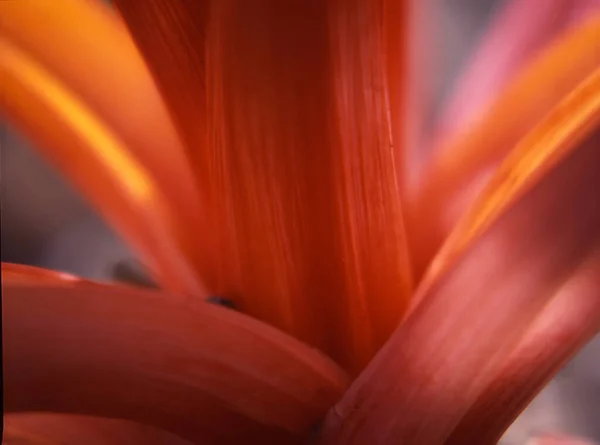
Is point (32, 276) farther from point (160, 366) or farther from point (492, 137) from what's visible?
point (492, 137)

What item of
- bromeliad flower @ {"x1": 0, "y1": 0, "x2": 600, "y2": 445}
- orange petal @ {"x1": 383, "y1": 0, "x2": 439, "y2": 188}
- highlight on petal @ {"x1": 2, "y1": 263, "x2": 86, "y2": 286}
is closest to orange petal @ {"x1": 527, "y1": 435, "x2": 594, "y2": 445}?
bromeliad flower @ {"x1": 0, "y1": 0, "x2": 600, "y2": 445}

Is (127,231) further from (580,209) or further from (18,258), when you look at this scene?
(580,209)

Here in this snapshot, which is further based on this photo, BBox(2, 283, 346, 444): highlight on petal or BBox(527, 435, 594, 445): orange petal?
BBox(527, 435, 594, 445): orange petal

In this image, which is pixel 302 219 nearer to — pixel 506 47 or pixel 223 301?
pixel 223 301

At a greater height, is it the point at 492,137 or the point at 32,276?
the point at 492,137

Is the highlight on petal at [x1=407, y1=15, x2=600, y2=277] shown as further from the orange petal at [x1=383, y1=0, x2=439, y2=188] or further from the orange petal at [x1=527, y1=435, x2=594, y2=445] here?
the orange petal at [x1=527, y1=435, x2=594, y2=445]

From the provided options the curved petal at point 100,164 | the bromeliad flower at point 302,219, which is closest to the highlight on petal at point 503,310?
the bromeliad flower at point 302,219

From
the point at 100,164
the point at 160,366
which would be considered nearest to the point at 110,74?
the point at 100,164

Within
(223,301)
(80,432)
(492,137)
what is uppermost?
(492,137)
